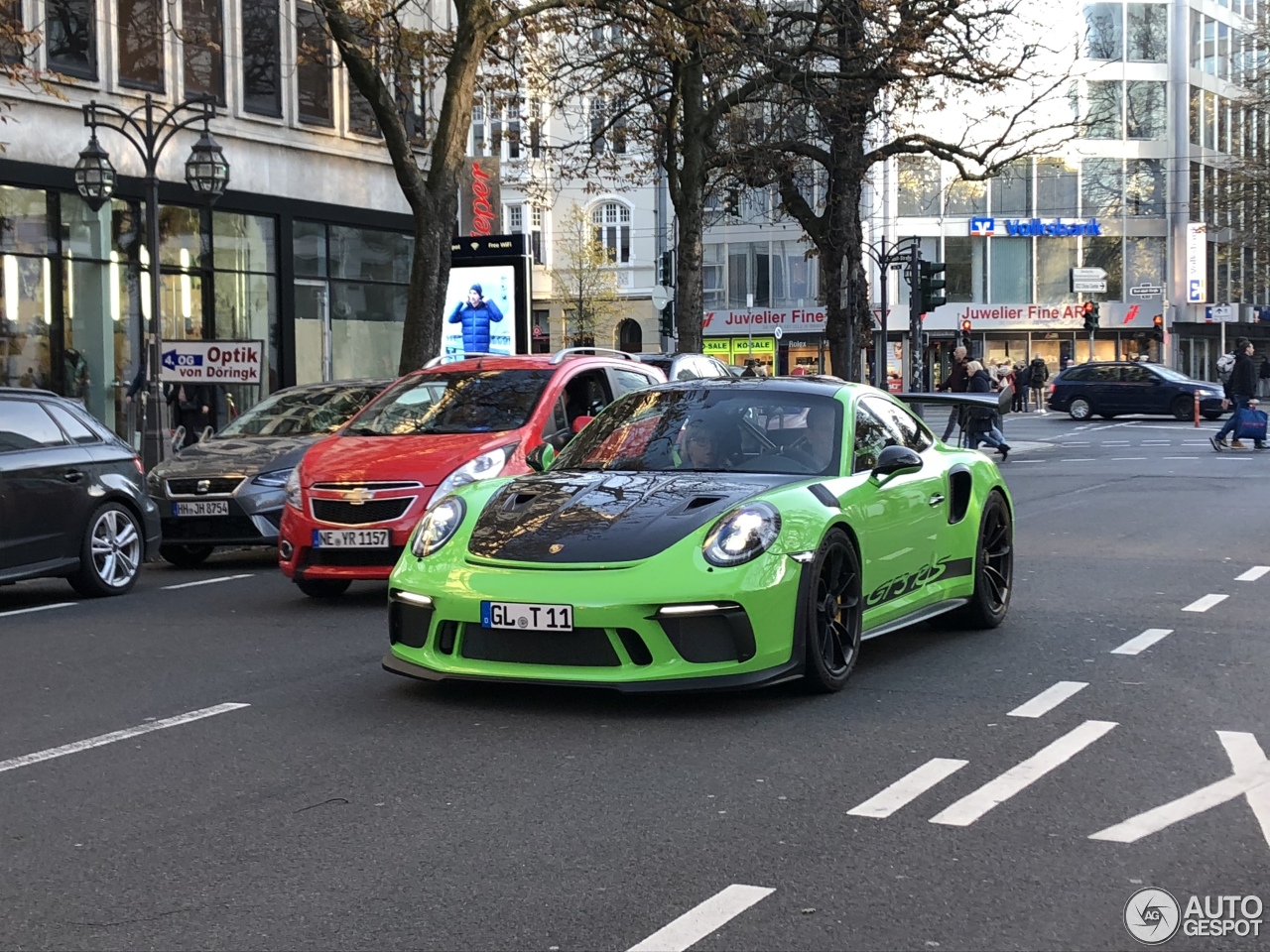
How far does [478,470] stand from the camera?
1130cm

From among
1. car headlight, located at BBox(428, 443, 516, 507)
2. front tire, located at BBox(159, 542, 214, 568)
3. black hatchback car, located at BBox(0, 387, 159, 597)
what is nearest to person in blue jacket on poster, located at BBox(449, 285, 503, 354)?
front tire, located at BBox(159, 542, 214, 568)

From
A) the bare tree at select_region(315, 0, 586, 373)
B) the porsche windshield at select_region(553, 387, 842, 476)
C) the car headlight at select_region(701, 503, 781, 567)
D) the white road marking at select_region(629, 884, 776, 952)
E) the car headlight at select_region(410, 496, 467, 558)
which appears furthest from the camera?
the bare tree at select_region(315, 0, 586, 373)

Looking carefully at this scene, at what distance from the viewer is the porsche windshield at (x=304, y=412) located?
15.7 m

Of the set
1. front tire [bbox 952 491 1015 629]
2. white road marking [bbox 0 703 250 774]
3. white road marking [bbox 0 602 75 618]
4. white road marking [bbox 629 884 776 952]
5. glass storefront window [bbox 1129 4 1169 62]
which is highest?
glass storefront window [bbox 1129 4 1169 62]

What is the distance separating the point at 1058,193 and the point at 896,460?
65252 millimetres

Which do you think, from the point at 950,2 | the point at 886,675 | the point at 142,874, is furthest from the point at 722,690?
the point at 950,2

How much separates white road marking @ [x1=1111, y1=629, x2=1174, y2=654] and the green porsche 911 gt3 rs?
934mm

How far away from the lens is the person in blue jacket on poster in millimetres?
29000

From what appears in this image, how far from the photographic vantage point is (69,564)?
474 inches

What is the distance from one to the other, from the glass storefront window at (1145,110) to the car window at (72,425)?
6445cm

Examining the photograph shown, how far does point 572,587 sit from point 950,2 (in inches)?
850

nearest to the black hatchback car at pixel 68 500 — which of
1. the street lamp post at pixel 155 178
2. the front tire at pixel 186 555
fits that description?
the front tire at pixel 186 555

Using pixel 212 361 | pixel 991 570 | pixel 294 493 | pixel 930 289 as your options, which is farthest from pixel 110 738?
pixel 930 289

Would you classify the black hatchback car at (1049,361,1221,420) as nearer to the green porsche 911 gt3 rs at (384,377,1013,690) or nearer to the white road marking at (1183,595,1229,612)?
the white road marking at (1183,595,1229,612)
